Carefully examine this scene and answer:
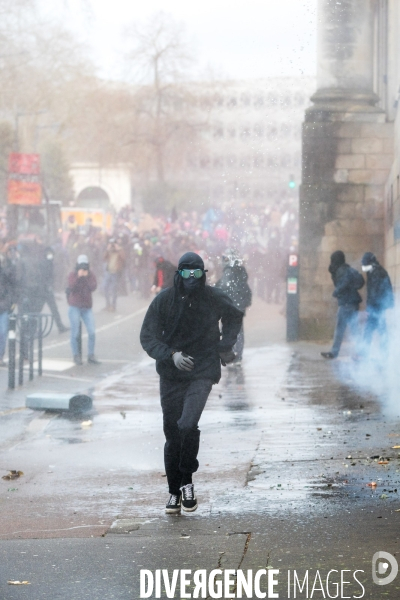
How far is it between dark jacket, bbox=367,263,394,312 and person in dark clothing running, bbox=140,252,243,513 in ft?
28.6

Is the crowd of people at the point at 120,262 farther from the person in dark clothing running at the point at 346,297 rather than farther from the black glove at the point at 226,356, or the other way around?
the black glove at the point at 226,356

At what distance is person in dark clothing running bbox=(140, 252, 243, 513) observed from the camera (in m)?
A: 6.99

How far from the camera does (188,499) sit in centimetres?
697

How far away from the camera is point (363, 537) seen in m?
6.02

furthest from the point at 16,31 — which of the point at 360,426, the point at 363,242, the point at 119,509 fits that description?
the point at 119,509

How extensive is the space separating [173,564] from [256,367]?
10.8m

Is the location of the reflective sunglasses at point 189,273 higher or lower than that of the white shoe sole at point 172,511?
higher

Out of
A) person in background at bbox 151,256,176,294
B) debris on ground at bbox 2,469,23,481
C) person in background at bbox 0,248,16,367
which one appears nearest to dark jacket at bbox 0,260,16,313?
person in background at bbox 0,248,16,367

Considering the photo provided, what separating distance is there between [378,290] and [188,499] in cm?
916

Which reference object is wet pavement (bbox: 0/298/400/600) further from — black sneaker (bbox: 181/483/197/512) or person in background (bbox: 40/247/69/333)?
person in background (bbox: 40/247/69/333)

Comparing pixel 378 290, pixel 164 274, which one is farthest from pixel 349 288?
pixel 164 274

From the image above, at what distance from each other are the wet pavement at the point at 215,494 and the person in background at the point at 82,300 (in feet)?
15.0

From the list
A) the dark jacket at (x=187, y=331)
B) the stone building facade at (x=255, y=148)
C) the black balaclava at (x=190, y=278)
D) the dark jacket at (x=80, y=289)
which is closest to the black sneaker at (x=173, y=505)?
the dark jacket at (x=187, y=331)

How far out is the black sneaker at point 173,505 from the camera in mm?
6965
